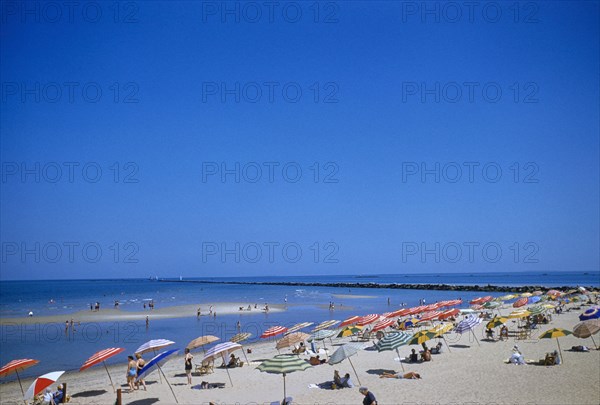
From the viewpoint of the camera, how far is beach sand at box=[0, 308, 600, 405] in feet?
46.2

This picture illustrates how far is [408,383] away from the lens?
15953 millimetres

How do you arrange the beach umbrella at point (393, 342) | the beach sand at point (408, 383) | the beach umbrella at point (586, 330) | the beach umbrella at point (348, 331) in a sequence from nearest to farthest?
the beach sand at point (408, 383) → the beach umbrella at point (393, 342) → the beach umbrella at point (586, 330) → the beach umbrella at point (348, 331)

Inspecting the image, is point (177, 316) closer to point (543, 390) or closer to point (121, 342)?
point (121, 342)

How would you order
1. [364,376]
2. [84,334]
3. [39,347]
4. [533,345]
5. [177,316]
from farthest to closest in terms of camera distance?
[177,316] → [84,334] → [39,347] → [533,345] → [364,376]

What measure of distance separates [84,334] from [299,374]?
79.2 feet

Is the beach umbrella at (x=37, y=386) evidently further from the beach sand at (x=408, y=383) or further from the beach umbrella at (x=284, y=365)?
the beach umbrella at (x=284, y=365)

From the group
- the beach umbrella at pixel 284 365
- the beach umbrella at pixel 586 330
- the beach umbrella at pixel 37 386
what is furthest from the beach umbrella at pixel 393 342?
the beach umbrella at pixel 37 386

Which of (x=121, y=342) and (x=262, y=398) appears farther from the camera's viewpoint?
(x=121, y=342)

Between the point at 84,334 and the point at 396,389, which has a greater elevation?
the point at 396,389

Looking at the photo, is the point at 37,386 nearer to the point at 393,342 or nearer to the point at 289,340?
the point at 289,340

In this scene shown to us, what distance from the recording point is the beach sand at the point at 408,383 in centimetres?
1408

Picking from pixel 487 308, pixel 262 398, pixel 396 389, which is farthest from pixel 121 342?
pixel 487 308

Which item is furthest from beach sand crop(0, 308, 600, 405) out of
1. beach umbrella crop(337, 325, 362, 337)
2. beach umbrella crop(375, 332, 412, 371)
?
beach umbrella crop(337, 325, 362, 337)

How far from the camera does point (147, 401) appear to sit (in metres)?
15.2
